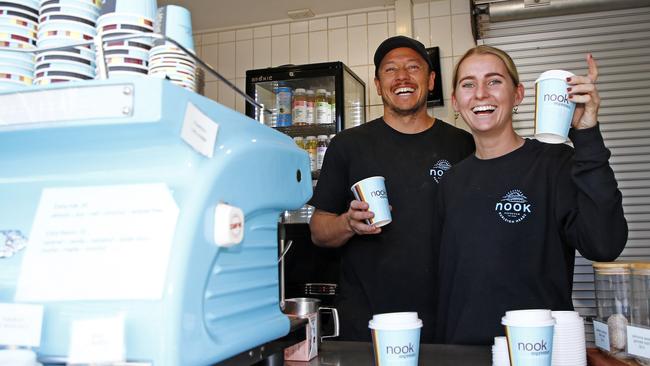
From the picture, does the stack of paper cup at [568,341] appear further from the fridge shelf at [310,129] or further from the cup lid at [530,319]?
the fridge shelf at [310,129]

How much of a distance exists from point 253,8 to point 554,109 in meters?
3.14

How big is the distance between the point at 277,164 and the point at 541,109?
73 cm

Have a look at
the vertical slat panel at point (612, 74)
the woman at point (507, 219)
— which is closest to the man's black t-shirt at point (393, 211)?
the woman at point (507, 219)

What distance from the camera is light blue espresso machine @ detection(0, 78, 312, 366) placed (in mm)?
772

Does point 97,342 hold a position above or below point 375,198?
below

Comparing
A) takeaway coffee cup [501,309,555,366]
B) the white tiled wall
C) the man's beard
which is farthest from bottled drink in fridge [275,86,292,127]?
takeaway coffee cup [501,309,555,366]

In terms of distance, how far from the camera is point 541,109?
1.37 meters

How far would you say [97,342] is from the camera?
0.75 m

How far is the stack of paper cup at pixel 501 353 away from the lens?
3.63 ft

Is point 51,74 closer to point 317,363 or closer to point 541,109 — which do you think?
point 317,363

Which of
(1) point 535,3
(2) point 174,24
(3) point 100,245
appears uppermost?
(1) point 535,3

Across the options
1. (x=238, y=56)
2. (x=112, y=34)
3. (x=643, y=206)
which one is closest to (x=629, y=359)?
(x=112, y=34)

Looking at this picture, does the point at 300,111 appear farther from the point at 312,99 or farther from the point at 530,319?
the point at 530,319

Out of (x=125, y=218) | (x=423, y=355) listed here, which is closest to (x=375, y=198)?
(x=423, y=355)
